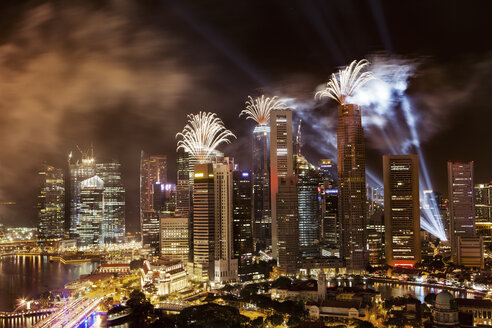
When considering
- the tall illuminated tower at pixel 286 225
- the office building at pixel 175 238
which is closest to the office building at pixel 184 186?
the office building at pixel 175 238

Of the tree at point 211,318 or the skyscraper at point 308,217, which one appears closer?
the tree at point 211,318

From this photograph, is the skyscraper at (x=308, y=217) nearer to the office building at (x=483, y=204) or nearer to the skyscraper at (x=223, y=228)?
the skyscraper at (x=223, y=228)

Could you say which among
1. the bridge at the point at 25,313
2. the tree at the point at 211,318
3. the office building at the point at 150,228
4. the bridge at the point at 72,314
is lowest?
the bridge at the point at 25,313

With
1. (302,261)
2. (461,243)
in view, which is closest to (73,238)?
(302,261)

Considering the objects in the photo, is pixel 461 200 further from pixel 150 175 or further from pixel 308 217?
pixel 150 175

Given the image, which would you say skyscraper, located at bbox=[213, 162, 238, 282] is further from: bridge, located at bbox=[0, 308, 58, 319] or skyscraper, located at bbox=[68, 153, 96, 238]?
skyscraper, located at bbox=[68, 153, 96, 238]

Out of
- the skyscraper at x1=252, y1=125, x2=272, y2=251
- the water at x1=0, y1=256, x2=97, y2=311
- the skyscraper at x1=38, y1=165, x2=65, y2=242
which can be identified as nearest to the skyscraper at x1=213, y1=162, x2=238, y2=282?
the water at x1=0, y1=256, x2=97, y2=311

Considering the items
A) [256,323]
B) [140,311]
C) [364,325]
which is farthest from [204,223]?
[364,325]

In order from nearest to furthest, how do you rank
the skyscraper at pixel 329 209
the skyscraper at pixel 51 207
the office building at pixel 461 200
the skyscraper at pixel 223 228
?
the skyscraper at pixel 223 228, the office building at pixel 461 200, the skyscraper at pixel 329 209, the skyscraper at pixel 51 207
